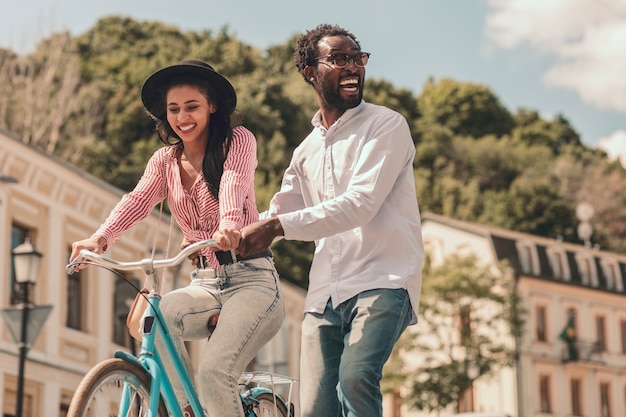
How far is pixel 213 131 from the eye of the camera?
539cm

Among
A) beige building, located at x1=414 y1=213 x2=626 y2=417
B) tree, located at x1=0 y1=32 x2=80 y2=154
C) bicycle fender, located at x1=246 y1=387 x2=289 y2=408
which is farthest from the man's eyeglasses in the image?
beige building, located at x1=414 y1=213 x2=626 y2=417

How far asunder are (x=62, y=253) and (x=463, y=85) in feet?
257

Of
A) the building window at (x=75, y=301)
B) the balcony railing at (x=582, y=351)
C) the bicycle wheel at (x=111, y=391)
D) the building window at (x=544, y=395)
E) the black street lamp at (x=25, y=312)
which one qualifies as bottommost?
the bicycle wheel at (x=111, y=391)

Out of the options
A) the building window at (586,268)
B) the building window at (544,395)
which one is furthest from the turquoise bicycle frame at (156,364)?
the building window at (586,268)

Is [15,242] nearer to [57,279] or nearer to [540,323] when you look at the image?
[57,279]

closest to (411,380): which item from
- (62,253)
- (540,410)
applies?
(540,410)

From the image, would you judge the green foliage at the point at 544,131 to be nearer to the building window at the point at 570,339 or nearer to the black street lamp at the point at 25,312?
the building window at the point at 570,339

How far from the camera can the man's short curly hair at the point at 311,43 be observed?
5508 millimetres

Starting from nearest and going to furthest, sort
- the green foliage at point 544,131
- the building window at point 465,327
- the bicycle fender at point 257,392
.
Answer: the bicycle fender at point 257,392, the building window at point 465,327, the green foliage at point 544,131

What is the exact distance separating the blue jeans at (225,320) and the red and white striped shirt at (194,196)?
12 cm

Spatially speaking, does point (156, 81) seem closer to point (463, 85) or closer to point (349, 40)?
point (349, 40)

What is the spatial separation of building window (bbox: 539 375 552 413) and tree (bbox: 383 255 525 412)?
780 cm

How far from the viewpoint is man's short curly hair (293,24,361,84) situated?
551 centimetres

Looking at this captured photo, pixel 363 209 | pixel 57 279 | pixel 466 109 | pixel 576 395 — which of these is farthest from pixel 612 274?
pixel 363 209
